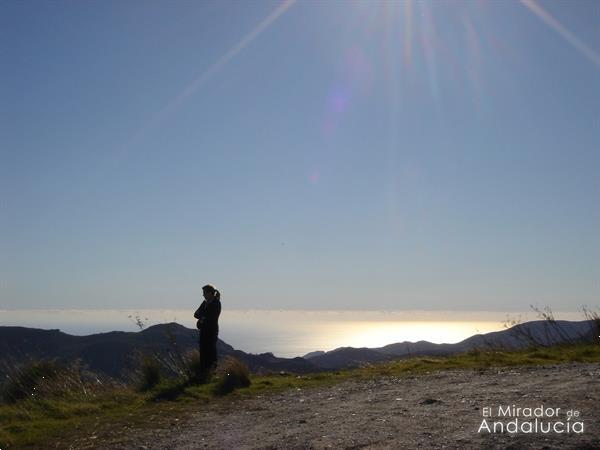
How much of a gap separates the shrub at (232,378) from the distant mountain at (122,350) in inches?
75.0

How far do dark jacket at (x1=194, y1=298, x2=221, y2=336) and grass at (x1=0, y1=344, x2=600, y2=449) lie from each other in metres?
1.39

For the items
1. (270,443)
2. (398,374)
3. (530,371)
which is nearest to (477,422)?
(270,443)

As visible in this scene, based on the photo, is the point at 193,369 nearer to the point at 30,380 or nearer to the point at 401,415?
the point at 30,380

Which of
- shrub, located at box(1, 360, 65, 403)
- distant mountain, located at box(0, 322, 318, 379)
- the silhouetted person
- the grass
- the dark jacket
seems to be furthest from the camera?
distant mountain, located at box(0, 322, 318, 379)

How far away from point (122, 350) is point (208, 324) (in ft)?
97.3

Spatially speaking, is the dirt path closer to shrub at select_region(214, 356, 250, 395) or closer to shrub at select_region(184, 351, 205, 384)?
shrub at select_region(214, 356, 250, 395)

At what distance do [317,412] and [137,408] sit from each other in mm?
3373

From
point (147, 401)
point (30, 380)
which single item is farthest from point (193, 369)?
point (30, 380)

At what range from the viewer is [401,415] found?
22.5 feet

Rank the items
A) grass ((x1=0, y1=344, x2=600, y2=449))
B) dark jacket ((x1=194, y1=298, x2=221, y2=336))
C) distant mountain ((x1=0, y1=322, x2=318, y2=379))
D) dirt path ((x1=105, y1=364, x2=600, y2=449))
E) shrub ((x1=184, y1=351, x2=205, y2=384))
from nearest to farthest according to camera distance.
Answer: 1. dirt path ((x1=105, y1=364, x2=600, y2=449))
2. grass ((x1=0, y1=344, x2=600, y2=449))
3. shrub ((x1=184, y1=351, x2=205, y2=384))
4. dark jacket ((x1=194, y1=298, x2=221, y2=336))
5. distant mountain ((x1=0, y1=322, x2=318, y2=379))

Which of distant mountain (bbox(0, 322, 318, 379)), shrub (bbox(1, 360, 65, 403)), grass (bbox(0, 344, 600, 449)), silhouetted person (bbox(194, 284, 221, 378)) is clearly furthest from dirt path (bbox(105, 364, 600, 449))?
distant mountain (bbox(0, 322, 318, 379))

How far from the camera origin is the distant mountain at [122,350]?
13.2 m

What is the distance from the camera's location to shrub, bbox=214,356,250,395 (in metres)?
10.8

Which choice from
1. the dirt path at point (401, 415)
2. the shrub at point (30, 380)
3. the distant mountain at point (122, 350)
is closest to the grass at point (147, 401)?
the shrub at point (30, 380)
